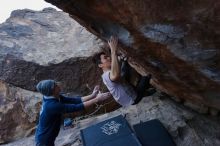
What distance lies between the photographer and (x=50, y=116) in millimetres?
5145

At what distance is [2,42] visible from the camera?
8.59m

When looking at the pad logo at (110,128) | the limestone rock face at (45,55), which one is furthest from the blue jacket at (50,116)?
the limestone rock face at (45,55)

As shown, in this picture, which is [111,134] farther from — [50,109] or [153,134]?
[50,109]

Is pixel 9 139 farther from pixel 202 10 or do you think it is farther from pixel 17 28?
pixel 202 10

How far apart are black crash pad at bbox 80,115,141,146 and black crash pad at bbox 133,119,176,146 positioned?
0.63ft

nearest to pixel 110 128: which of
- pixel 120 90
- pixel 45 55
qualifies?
pixel 120 90

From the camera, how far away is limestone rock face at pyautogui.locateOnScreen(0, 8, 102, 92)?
26.2 ft

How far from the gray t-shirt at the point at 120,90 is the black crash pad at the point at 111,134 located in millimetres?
395

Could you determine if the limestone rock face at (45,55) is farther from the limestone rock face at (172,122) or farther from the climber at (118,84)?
the climber at (118,84)

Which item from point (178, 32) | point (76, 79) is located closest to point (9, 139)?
point (76, 79)

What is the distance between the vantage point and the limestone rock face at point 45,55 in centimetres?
800

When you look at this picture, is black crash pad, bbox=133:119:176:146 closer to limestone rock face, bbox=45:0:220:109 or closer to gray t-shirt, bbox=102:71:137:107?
gray t-shirt, bbox=102:71:137:107

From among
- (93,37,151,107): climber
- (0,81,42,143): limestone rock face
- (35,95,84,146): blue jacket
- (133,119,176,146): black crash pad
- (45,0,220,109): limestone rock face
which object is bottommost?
(0,81,42,143): limestone rock face

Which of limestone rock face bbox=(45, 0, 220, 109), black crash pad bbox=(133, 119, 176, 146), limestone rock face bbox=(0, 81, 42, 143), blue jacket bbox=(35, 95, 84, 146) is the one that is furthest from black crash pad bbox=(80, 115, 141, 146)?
limestone rock face bbox=(0, 81, 42, 143)
